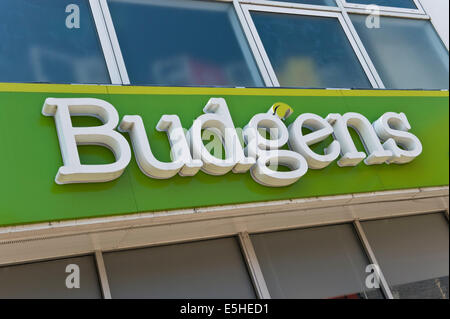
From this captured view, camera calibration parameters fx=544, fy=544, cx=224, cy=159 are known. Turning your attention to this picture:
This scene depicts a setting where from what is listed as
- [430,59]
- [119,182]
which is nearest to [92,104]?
[119,182]

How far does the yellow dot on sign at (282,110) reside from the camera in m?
4.76

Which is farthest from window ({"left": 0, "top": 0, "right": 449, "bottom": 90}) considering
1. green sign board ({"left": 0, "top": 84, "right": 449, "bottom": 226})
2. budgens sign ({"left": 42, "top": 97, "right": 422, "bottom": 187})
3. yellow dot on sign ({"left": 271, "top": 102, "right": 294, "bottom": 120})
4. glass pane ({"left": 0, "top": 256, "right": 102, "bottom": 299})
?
glass pane ({"left": 0, "top": 256, "right": 102, "bottom": 299})

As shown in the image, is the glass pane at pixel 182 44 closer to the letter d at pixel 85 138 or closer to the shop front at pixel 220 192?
the shop front at pixel 220 192

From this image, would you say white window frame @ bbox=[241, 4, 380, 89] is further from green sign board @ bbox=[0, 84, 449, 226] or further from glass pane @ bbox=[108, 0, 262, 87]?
green sign board @ bbox=[0, 84, 449, 226]

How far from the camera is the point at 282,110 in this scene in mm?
4797

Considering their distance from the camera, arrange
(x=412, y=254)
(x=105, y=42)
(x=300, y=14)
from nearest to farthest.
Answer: (x=105, y=42) → (x=412, y=254) → (x=300, y=14)

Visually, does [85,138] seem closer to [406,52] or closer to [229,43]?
[229,43]

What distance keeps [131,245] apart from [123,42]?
1915 mm

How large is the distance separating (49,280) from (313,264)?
2.36m

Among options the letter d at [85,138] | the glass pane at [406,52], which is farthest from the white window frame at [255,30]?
the letter d at [85,138]

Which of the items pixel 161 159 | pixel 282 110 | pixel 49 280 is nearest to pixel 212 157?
pixel 161 159

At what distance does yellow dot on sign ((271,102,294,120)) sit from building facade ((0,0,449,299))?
0.02 metres

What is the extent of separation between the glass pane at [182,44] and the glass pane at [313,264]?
5.26 ft

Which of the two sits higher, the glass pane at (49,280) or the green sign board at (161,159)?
the green sign board at (161,159)
